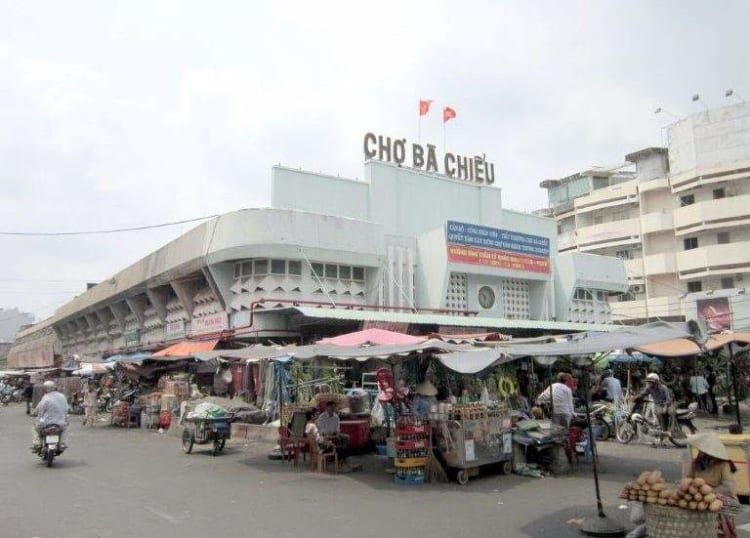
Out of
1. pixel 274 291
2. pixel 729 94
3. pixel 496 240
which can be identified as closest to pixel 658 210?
pixel 729 94

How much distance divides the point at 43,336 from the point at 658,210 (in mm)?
52707

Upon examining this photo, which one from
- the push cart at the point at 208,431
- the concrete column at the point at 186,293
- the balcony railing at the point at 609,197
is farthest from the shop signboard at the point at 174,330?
the balcony railing at the point at 609,197

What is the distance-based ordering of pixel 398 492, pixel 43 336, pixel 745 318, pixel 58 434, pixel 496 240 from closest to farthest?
pixel 398 492 → pixel 58 434 → pixel 496 240 → pixel 745 318 → pixel 43 336

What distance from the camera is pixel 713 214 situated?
138ft

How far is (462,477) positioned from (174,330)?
1998 cm

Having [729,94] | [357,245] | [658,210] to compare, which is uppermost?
[729,94]

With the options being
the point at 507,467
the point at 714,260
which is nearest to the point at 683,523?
the point at 507,467

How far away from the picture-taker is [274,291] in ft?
67.9

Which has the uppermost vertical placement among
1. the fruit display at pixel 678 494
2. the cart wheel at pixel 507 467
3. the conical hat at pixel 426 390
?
the conical hat at pixel 426 390

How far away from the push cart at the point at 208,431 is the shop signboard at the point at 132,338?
62.2ft

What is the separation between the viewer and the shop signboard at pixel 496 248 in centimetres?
2338

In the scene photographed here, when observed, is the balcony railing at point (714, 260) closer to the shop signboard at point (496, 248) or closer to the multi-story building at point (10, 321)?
the shop signboard at point (496, 248)

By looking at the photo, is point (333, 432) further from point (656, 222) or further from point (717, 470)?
point (656, 222)

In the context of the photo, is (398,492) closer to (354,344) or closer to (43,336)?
(354,344)
